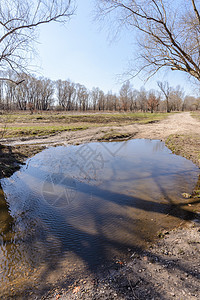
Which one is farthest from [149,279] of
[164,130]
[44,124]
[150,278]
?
[44,124]

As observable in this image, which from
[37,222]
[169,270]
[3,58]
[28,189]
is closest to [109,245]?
[169,270]

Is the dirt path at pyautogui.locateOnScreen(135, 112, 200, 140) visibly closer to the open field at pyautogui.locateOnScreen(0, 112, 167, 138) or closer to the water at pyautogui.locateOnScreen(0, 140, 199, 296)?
the open field at pyautogui.locateOnScreen(0, 112, 167, 138)

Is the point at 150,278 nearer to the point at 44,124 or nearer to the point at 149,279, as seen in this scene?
the point at 149,279

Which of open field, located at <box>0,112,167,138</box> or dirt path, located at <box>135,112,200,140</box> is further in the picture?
dirt path, located at <box>135,112,200,140</box>

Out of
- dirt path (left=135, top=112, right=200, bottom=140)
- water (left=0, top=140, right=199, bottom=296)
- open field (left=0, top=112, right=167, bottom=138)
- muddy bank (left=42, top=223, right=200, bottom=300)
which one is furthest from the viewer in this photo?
dirt path (left=135, top=112, right=200, bottom=140)

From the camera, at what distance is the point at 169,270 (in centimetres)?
261

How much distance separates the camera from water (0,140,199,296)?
310cm

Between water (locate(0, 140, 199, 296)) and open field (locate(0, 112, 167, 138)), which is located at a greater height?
open field (locate(0, 112, 167, 138))

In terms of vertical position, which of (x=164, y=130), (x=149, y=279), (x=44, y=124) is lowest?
(x=149, y=279)

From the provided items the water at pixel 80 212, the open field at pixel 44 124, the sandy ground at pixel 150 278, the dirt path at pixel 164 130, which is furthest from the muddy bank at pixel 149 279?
the dirt path at pixel 164 130

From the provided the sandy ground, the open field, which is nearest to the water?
the sandy ground

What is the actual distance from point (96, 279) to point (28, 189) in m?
4.21

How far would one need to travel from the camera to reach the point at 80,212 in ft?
15.3

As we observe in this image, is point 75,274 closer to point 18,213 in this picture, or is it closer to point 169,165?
point 18,213
